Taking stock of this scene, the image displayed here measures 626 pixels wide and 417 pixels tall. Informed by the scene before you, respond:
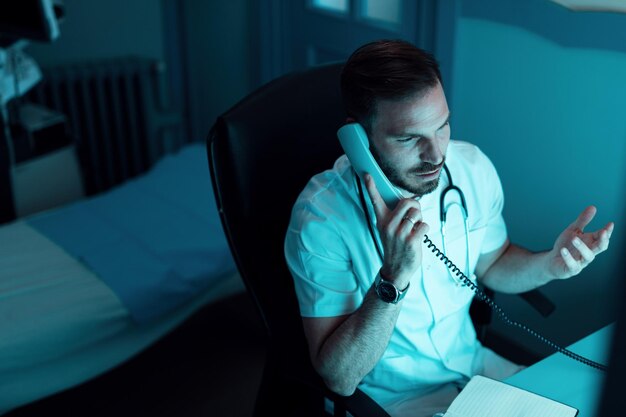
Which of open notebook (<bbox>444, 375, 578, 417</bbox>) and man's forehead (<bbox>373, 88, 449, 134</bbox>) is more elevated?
man's forehead (<bbox>373, 88, 449, 134</bbox>)

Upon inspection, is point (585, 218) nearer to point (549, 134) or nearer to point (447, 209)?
point (447, 209)

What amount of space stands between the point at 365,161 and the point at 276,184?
21cm

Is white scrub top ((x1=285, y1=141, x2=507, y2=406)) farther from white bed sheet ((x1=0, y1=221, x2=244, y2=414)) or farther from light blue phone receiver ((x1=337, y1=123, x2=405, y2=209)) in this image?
white bed sheet ((x1=0, y1=221, x2=244, y2=414))

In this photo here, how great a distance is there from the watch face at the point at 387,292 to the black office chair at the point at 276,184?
197 millimetres

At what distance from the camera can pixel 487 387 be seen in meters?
1.15

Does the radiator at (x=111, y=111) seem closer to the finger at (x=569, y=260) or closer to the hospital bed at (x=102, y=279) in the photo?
the hospital bed at (x=102, y=279)

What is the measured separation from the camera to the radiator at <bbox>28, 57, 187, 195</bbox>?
3.28 m

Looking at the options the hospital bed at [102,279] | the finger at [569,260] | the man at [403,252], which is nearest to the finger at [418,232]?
the man at [403,252]

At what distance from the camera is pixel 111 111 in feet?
11.3

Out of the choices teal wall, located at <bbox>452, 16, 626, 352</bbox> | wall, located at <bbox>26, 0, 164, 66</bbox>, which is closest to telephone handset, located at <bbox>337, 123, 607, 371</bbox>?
teal wall, located at <bbox>452, 16, 626, 352</bbox>

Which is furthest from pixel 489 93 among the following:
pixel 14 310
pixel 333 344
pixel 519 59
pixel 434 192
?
pixel 14 310

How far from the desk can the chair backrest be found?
38 centimetres

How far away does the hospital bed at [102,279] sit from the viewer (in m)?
1.99

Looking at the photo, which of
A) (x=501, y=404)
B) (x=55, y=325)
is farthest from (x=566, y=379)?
(x=55, y=325)
